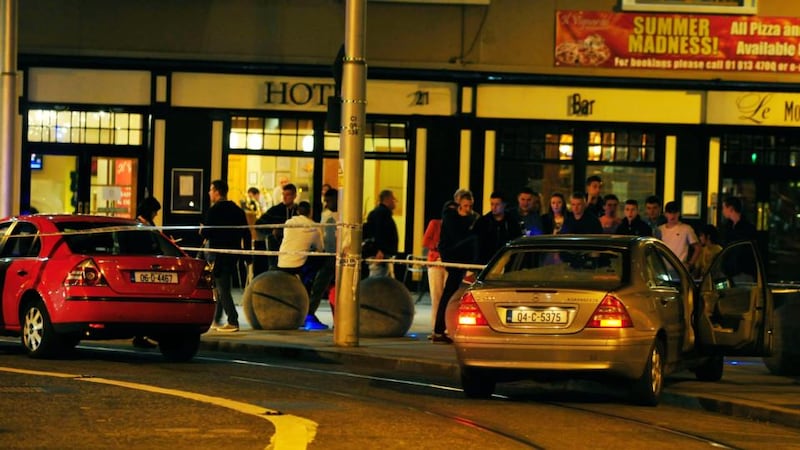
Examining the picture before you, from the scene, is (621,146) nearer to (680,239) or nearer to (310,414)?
(680,239)

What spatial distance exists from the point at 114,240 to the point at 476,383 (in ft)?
15.8

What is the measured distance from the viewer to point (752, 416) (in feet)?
39.7

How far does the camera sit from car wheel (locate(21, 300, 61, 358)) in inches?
580

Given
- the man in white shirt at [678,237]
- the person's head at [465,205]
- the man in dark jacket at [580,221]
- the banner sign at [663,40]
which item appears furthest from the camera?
the banner sign at [663,40]

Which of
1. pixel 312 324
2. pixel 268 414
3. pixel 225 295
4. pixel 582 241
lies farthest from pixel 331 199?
pixel 268 414

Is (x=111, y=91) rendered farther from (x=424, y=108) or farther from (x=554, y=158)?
(x=554, y=158)

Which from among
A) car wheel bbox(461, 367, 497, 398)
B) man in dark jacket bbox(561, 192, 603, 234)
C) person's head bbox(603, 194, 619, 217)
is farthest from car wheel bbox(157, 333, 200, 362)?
person's head bbox(603, 194, 619, 217)

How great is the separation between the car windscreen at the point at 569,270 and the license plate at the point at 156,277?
11.8 ft

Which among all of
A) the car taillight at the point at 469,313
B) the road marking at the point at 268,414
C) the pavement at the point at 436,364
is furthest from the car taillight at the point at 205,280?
the car taillight at the point at 469,313

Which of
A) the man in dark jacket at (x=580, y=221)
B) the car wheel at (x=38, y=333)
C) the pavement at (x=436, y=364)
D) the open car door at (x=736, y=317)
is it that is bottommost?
the pavement at (x=436, y=364)

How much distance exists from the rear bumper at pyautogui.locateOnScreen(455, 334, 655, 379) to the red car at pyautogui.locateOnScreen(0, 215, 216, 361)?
159 inches

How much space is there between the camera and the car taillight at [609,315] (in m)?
12.0

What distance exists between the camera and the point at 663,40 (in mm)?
26125

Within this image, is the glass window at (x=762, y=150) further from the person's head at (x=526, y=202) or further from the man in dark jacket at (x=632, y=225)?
the person's head at (x=526, y=202)
